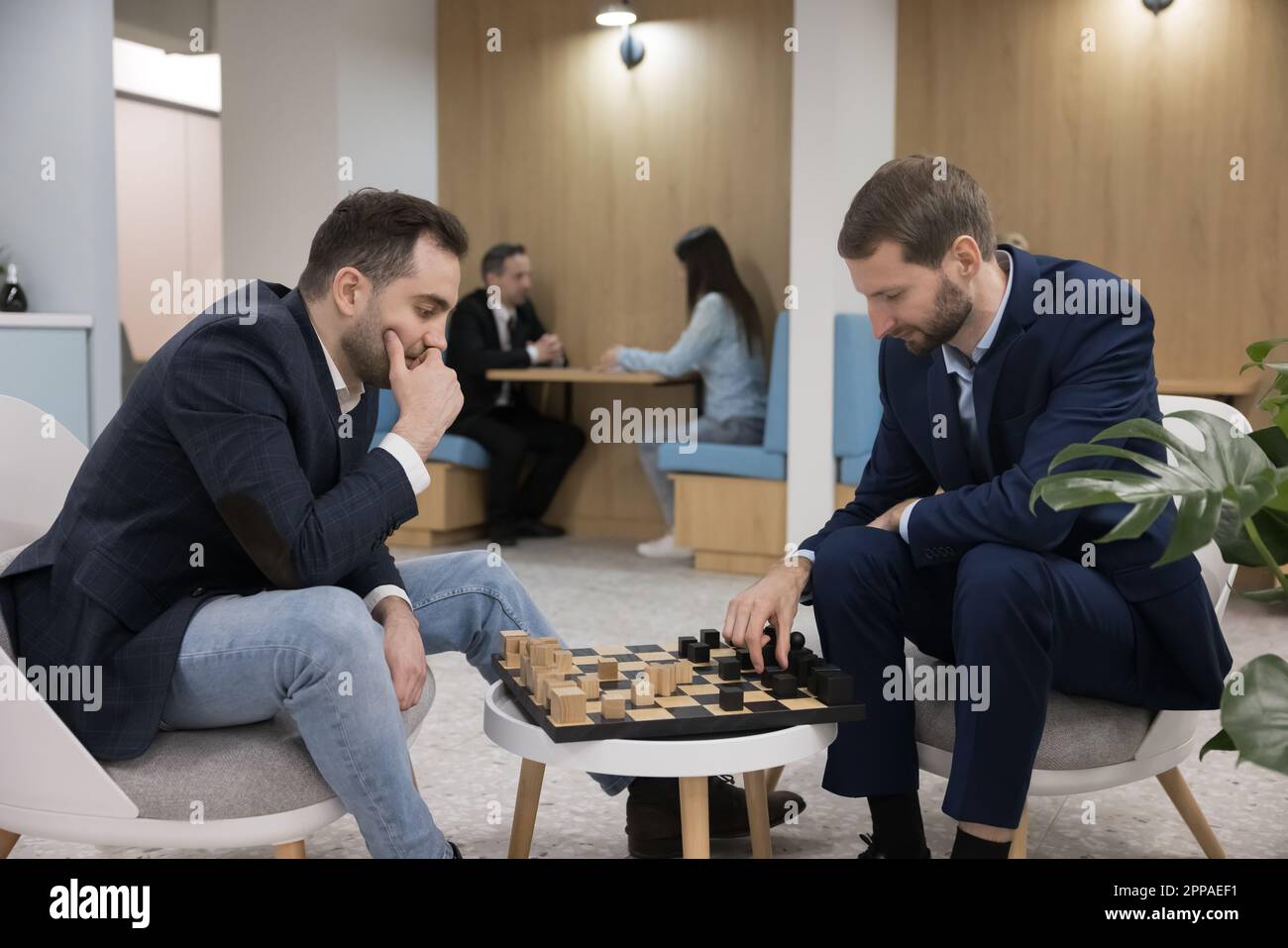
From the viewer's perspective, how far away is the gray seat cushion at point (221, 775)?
5.23 ft

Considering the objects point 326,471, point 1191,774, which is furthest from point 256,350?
point 1191,774

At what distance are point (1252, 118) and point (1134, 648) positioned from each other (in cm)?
407

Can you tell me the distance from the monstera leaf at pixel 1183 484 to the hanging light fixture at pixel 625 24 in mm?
5042

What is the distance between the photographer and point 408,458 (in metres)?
1.79

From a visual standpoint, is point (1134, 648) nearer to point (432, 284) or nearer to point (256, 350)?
point (432, 284)

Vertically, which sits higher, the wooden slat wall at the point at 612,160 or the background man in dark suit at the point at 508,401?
the wooden slat wall at the point at 612,160

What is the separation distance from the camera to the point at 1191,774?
273 centimetres

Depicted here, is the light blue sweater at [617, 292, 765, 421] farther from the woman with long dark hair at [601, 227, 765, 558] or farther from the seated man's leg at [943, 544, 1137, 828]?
the seated man's leg at [943, 544, 1137, 828]

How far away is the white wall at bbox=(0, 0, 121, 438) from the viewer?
4.46 meters

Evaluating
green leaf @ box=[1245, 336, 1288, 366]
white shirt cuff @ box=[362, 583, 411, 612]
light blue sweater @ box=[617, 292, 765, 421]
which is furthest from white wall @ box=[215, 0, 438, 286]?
green leaf @ box=[1245, 336, 1288, 366]

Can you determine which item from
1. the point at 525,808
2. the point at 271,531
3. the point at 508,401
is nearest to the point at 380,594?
the point at 271,531

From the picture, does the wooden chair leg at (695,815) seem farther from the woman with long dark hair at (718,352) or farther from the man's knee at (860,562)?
the woman with long dark hair at (718,352)

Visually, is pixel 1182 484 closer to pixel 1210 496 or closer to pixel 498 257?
pixel 1210 496

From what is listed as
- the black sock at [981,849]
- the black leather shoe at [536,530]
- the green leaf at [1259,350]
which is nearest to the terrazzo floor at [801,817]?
the black sock at [981,849]
